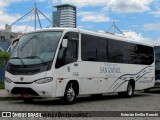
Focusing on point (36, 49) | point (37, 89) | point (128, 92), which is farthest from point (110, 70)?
point (37, 89)

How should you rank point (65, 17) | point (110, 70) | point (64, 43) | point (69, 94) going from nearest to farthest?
point (64, 43) → point (69, 94) → point (110, 70) → point (65, 17)

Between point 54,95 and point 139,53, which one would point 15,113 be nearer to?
point 54,95

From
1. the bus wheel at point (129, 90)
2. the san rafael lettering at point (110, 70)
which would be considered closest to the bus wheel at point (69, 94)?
the san rafael lettering at point (110, 70)

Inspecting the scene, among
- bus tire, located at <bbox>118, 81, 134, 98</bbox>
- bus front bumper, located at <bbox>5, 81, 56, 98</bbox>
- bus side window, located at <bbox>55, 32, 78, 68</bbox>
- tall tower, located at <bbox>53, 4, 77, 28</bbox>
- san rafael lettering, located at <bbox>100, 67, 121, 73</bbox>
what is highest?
tall tower, located at <bbox>53, 4, 77, 28</bbox>

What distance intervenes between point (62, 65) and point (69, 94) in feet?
3.98

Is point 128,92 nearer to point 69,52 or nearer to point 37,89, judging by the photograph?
point 69,52

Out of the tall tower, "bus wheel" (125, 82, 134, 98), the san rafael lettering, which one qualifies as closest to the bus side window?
the san rafael lettering

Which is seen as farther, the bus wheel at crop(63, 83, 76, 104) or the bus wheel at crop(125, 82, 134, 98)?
the bus wheel at crop(125, 82, 134, 98)

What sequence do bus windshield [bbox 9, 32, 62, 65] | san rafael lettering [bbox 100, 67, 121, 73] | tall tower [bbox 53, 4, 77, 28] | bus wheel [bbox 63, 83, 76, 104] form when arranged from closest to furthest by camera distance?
bus windshield [bbox 9, 32, 62, 65] → bus wheel [bbox 63, 83, 76, 104] → san rafael lettering [bbox 100, 67, 121, 73] → tall tower [bbox 53, 4, 77, 28]

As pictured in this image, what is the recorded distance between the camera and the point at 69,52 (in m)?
15.2

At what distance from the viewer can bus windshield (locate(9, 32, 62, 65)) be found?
14.5 metres

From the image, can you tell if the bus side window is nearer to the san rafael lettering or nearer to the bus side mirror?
the bus side mirror

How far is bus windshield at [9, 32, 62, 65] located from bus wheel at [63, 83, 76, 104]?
1.51 meters

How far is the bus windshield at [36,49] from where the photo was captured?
14545 mm
